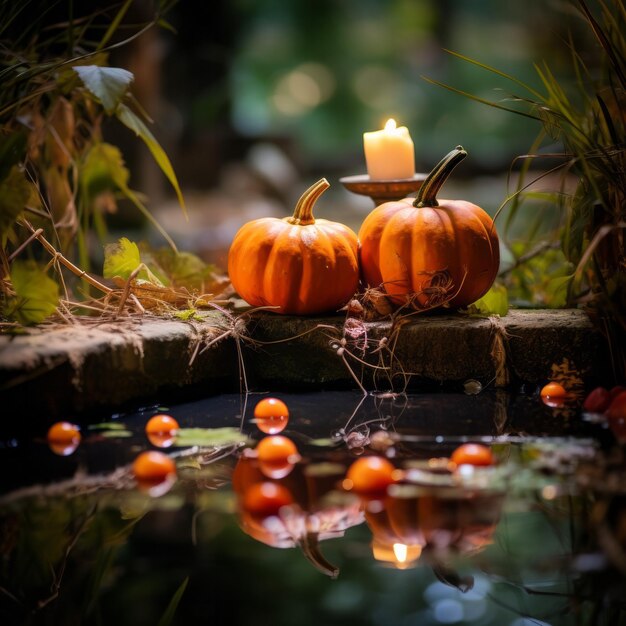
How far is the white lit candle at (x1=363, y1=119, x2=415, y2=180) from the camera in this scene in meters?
2.41

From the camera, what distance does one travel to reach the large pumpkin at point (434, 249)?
2125mm

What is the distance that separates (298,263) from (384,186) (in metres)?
0.45

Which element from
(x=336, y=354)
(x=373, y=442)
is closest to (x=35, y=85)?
(x=336, y=354)

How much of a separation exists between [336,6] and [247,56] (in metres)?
1.46

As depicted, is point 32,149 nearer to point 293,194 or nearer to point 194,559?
point 194,559

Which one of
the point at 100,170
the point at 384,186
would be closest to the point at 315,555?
the point at 384,186

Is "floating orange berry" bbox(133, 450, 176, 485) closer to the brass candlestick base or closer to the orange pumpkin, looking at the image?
the orange pumpkin

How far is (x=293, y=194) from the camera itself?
22.9ft

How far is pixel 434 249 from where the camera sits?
6.94 feet

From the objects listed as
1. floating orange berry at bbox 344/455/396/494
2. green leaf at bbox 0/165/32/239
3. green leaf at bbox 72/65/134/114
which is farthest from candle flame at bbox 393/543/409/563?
green leaf at bbox 72/65/134/114

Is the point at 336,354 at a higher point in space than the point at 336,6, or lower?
lower

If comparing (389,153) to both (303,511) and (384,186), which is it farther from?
(303,511)

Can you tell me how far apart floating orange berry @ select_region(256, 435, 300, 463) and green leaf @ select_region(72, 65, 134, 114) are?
88 cm

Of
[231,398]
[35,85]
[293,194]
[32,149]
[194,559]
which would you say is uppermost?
[35,85]
